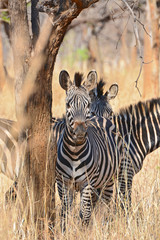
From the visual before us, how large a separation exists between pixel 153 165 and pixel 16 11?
12.2ft

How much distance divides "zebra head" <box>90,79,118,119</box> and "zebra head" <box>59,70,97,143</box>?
1877 mm

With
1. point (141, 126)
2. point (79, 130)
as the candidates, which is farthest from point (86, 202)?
point (141, 126)

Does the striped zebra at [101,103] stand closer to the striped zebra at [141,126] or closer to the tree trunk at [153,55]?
the striped zebra at [141,126]

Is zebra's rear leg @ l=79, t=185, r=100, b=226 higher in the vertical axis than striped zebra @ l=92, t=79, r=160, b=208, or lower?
lower

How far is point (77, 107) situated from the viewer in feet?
13.7

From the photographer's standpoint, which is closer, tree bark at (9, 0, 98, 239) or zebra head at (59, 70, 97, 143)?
tree bark at (9, 0, 98, 239)

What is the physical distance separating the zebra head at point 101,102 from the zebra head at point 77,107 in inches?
73.9

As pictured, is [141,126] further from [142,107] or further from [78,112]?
[78,112]

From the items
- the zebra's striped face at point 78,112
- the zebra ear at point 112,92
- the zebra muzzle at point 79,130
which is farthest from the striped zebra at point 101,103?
the zebra muzzle at point 79,130

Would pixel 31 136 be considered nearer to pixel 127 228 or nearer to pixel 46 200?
pixel 46 200

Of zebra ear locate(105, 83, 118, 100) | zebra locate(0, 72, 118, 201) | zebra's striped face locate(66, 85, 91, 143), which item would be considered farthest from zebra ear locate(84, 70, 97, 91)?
zebra ear locate(105, 83, 118, 100)

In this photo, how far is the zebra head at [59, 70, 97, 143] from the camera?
4.03m

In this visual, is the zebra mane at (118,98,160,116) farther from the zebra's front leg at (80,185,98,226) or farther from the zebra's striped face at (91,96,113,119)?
the zebra's front leg at (80,185,98,226)

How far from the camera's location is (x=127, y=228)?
3535 mm
